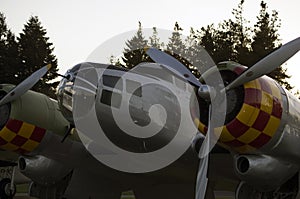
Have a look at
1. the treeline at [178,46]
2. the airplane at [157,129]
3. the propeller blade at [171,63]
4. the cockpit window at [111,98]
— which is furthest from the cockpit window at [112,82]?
the treeline at [178,46]

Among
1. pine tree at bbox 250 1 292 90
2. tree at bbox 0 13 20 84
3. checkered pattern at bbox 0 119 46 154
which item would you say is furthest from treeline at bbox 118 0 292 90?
checkered pattern at bbox 0 119 46 154

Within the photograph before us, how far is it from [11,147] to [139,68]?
3256 mm

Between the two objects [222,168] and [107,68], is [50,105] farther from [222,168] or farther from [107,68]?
[222,168]

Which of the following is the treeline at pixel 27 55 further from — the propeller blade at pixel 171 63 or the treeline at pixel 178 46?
the propeller blade at pixel 171 63

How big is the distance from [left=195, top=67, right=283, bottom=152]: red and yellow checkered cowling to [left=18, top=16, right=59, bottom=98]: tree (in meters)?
41.3

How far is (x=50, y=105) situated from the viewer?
1077cm

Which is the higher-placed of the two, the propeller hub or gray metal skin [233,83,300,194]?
the propeller hub

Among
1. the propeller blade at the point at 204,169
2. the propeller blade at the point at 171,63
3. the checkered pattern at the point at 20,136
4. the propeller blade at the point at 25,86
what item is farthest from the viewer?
the checkered pattern at the point at 20,136

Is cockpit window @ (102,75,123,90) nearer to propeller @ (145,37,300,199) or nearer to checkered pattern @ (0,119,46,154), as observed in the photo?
propeller @ (145,37,300,199)

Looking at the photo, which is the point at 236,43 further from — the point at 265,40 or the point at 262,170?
the point at 262,170

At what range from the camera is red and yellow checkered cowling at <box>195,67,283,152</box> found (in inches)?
284

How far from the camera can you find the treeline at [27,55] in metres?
48.4

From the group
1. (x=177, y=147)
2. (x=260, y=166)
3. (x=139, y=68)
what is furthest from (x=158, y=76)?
(x=260, y=166)

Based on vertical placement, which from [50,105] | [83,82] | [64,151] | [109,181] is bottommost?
[109,181]
